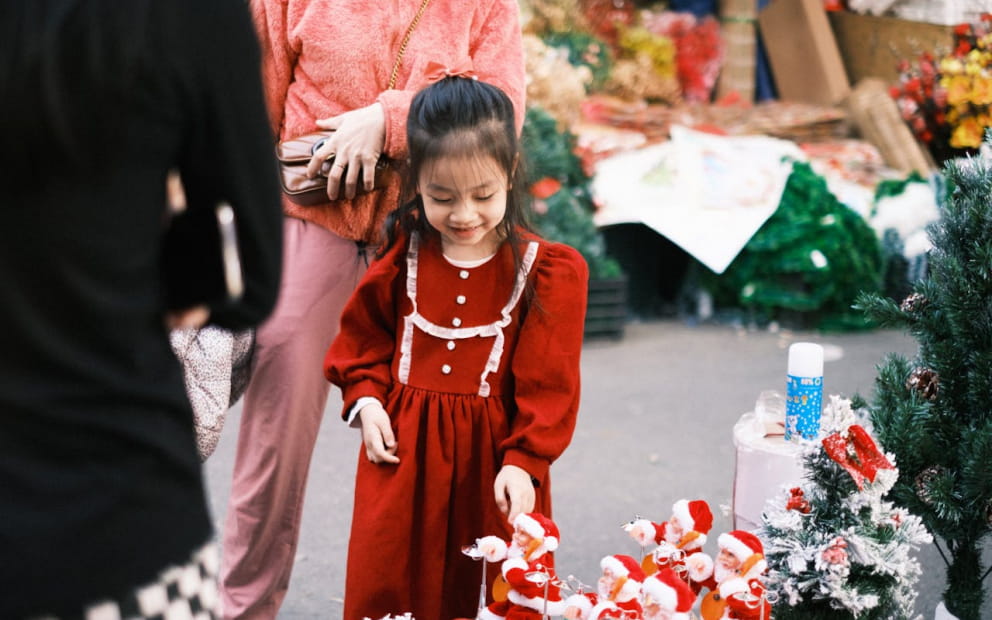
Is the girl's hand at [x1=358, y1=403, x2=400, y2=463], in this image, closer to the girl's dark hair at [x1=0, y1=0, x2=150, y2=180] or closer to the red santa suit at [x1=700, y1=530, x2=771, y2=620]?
the red santa suit at [x1=700, y1=530, x2=771, y2=620]

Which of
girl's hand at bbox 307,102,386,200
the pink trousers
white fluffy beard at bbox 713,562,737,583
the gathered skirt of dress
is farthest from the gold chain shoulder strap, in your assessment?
white fluffy beard at bbox 713,562,737,583

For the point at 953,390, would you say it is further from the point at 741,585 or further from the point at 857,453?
the point at 741,585

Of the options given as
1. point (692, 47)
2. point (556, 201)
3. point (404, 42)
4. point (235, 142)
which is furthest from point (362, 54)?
point (692, 47)

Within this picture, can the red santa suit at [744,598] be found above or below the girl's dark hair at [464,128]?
below

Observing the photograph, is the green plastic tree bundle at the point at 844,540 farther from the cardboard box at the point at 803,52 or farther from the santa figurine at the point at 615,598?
the cardboard box at the point at 803,52

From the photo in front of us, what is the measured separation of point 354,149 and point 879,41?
23.3 ft

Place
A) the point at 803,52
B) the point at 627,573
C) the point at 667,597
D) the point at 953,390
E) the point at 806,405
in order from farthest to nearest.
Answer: the point at 803,52 → the point at 806,405 → the point at 953,390 → the point at 627,573 → the point at 667,597

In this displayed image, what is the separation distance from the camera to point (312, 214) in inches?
92.7

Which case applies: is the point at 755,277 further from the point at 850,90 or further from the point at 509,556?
the point at 509,556

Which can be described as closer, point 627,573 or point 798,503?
point 627,573

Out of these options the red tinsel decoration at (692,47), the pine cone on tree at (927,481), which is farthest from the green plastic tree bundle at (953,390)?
the red tinsel decoration at (692,47)

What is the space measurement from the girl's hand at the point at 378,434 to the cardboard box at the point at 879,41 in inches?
268

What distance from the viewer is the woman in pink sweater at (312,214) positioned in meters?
2.29

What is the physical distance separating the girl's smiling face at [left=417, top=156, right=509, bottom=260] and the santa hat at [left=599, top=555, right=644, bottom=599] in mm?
680
